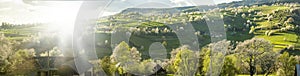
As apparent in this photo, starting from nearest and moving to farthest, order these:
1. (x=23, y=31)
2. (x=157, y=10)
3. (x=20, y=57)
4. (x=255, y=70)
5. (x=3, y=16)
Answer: (x=20, y=57) → (x=255, y=70) → (x=23, y=31) → (x=3, y=16) → (x=157, y=10)

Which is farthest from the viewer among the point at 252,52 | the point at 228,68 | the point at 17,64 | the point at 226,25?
the point at 226,25

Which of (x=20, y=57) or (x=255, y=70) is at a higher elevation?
(x=20, y=57)

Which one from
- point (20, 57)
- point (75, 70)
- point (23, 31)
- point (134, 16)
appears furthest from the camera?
point (134, 16)

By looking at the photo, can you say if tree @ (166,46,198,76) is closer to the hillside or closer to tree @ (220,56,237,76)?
tree @ (220,56,237,76)

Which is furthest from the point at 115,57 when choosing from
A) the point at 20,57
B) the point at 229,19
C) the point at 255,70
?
the point at 229,19

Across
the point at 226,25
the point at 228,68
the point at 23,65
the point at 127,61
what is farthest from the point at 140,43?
the point at 23,65

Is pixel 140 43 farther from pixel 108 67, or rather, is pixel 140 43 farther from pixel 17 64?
pixel 17 64

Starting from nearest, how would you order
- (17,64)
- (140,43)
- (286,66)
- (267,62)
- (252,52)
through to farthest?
(17,64)
(286,66)
(267,62)
(252,52)
(140,43)

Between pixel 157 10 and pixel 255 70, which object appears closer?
pixel 255 70

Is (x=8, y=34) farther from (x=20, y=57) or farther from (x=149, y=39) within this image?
(x=20, y=57)
